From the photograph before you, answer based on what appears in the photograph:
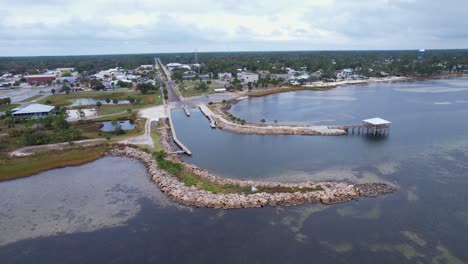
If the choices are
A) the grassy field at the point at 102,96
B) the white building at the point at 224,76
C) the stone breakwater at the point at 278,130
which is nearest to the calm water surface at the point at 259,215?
the stone breakwater at the point at 278,130

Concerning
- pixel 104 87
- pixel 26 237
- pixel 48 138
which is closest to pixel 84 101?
pixel 104 87

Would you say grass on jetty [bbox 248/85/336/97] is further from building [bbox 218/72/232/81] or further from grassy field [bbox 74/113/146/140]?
grassy field [bbox 74/113/146/140]

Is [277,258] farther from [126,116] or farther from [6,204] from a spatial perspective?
[126,116]

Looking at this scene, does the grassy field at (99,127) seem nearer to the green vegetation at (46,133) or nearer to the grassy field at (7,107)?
the green vegetation at (46,133)

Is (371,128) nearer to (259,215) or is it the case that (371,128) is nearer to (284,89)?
(259,215)

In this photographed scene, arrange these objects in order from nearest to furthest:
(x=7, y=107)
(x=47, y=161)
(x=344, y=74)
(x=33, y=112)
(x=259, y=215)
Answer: (x=259, y=215)
(x=47, y=161)
(x=33, y=112)
(x=7, y=107)
(x=344, y=74)

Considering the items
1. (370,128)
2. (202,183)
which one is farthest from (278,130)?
(202,183)

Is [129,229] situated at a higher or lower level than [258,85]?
lower
